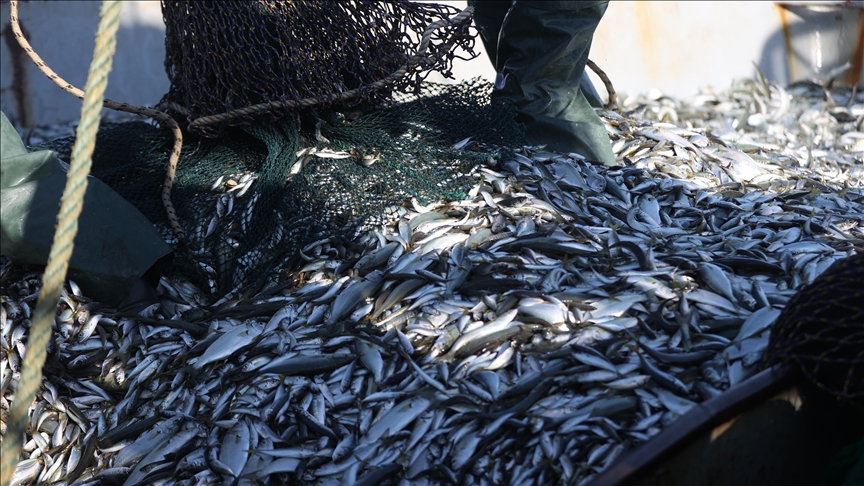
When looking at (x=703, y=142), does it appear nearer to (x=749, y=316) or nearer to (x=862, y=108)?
(x=749, y=316)

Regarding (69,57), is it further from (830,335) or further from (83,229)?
(830,335)

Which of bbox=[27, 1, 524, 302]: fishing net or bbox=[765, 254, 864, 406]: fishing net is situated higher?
bbox=[27, 1, 524, 302]: fishing net

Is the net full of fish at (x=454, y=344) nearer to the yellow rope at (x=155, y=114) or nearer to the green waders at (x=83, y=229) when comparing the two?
the green waders at (x=83, y=229)

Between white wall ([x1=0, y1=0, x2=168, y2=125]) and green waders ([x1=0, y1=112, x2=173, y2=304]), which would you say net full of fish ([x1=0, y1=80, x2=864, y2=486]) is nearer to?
green waders ([x1=0, y1=112, x2=173, y2=304])

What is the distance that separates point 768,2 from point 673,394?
18.4ft

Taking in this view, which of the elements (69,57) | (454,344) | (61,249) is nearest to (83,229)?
(61,249)

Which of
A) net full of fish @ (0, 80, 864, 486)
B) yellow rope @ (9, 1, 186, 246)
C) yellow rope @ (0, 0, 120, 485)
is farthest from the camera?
yellow rope @ (9, 1, 186, 246)

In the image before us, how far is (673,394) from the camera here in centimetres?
176

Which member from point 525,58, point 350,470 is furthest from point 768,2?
point 350,470

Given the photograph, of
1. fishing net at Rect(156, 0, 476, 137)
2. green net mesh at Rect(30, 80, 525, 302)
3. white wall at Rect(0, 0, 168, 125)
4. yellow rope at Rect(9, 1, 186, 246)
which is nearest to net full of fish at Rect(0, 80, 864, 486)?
green net mesh at Rect(30, 80, 525, 302)

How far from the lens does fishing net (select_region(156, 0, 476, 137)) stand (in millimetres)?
2855

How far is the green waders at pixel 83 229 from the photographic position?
2289 millimetres

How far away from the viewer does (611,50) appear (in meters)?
5.90

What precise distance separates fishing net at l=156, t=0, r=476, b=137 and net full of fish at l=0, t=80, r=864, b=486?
1.92ft
